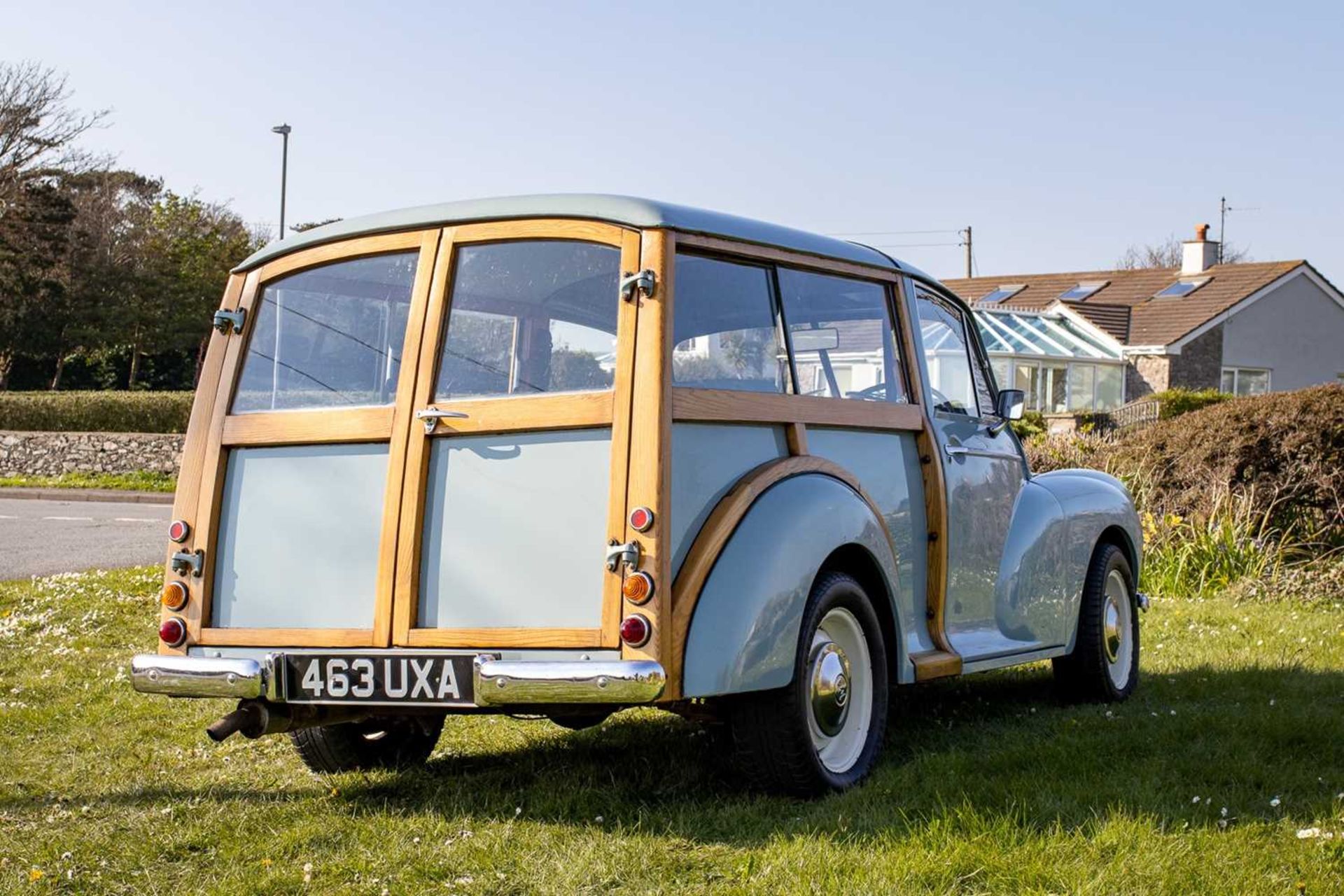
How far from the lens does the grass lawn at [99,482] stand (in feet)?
82.0

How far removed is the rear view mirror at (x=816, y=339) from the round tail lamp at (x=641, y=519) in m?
1.15

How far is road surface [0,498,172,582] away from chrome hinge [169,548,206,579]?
7543 mm

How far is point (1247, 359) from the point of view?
45.4 metres

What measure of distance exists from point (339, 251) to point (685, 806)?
7.45ft

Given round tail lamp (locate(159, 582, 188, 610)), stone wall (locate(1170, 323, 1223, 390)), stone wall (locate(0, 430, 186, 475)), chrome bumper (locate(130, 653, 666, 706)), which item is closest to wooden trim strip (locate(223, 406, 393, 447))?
round tail lamp (locate(159, 582, 188, 610))

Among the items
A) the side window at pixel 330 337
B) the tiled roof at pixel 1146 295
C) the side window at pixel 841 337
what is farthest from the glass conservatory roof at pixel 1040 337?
the side window at pixel 330 337

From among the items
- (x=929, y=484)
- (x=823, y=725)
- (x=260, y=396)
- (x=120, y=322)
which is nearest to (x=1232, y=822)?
(x=823, y=725)

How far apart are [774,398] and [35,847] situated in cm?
273

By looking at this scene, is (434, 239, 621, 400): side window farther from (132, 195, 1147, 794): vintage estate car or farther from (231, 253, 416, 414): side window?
(231, 253, 416, 414): side window

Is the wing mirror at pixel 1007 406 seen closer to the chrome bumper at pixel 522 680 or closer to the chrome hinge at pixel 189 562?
the chrome bumper at pixel 522 680

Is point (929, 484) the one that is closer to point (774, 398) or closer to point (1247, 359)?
point (774, 398)

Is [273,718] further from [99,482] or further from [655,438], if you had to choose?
[99,482]

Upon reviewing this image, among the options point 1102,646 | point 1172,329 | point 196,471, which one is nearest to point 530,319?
point 196,471

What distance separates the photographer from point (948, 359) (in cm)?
645
